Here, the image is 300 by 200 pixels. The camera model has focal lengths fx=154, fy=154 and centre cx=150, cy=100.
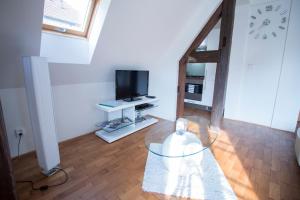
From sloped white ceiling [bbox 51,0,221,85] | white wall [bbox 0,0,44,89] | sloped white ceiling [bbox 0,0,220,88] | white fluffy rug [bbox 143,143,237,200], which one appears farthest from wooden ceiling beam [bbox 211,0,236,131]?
white wall [bbox 0,0,44,89]

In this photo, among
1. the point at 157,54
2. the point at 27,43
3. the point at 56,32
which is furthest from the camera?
the point at 157,54

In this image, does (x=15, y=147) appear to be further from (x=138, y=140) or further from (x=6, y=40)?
(x=138, y=140)

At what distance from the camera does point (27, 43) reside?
62.4 inches

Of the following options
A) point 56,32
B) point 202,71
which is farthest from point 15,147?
point 202,71

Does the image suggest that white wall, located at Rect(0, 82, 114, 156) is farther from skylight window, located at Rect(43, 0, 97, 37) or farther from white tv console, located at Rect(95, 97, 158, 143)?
skylight window, located at Rect(43, 0, 97, 37)

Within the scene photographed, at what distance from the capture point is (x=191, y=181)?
64.3 inches

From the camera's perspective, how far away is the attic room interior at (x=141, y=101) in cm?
152

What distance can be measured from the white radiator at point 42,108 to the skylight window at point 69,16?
0.64 m

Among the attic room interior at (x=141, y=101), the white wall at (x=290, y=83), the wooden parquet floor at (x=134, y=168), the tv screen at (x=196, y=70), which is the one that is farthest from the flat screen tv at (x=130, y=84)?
the white wall at (x=290, y=83)

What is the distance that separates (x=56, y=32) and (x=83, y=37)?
1.07 ft

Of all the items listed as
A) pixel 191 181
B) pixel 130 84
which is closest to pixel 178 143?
pixel 191 181

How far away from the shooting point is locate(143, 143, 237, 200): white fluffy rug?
4.87ft

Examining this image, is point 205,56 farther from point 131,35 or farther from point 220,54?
point 131,35

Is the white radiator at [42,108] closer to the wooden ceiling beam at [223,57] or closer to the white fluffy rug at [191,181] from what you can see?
the white fluffy rug at [191,181]
